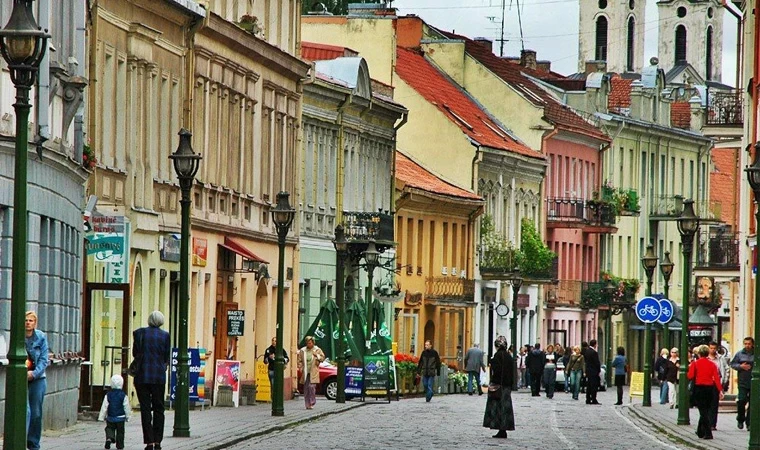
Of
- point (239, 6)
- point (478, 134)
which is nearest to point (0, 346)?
point (239, 6)

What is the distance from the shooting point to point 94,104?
37562mm

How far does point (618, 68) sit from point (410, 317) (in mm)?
98620

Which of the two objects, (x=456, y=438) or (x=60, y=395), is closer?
(x=60, y=395)

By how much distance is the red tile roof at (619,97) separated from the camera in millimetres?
99250

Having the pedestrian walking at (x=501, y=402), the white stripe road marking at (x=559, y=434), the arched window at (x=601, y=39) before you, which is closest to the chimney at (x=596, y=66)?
the arched window at (x=601, y=39)

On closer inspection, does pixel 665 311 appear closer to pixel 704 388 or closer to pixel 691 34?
pixel 704 388

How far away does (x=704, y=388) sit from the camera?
3606cm

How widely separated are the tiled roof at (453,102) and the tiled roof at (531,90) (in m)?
1.71

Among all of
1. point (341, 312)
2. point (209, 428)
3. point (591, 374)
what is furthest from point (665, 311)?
point (209, 428)

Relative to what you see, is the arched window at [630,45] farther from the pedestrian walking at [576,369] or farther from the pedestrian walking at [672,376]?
the pedestrian walking at [672,376]

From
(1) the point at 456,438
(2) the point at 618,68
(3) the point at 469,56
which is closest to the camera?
(1) the point at 456,438

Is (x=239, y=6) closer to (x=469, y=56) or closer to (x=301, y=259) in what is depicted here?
(x=301, y=259)

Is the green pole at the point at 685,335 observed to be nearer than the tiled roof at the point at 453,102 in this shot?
Yes

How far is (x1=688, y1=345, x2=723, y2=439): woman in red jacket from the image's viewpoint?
35.7 meters
